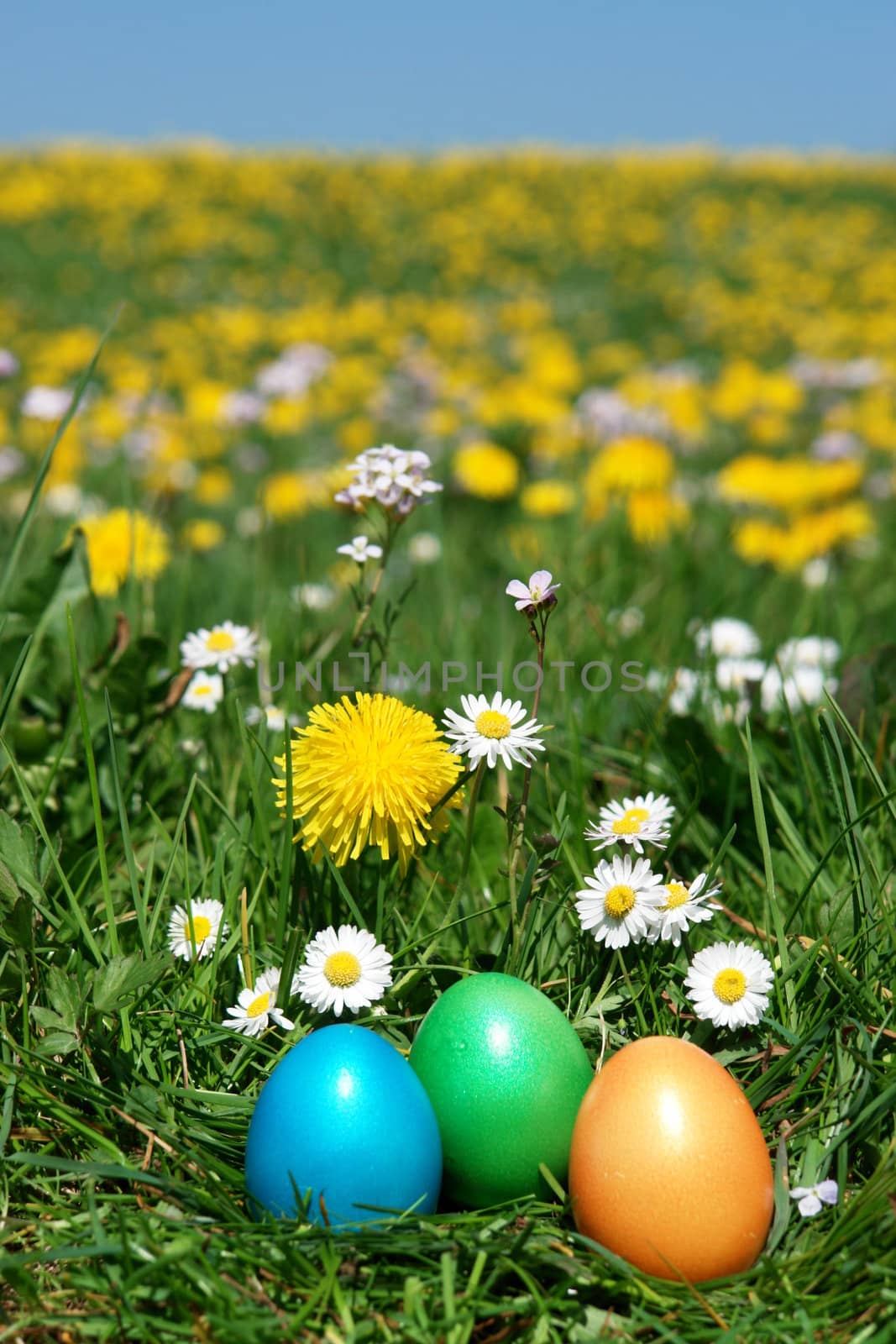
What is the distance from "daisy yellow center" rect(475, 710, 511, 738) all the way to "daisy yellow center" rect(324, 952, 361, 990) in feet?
1.05

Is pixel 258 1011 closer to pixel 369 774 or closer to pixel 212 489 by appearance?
pixel 369 774

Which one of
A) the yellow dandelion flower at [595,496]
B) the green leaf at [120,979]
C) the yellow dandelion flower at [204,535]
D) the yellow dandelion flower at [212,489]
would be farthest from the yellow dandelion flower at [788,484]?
the green leaf at [120,979]

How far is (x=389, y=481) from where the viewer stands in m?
1.57

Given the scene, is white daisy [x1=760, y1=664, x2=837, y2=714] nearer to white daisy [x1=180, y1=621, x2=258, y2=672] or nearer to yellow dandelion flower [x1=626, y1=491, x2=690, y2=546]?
white daisy [x1=180, y1=621, x2=258, y2=672]

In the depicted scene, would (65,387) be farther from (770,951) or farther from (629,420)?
(770,951)

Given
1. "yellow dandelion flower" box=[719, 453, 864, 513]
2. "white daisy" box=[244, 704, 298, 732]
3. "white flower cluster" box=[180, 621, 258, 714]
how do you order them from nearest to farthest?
"white flower cluster" box=[180, 621, 258, 714]
"white daisy" box=[244, 704, 298, 732]
"yellow dandelion flower" box=[719, 453, 864, 513]

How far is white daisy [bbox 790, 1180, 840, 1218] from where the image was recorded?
1151 millimetres

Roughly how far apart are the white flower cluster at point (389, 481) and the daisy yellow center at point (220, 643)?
30cm

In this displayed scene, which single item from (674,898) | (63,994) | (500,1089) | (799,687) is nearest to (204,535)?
(799,687)

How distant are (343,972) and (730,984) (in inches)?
17.9

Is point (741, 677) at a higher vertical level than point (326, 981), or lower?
higher

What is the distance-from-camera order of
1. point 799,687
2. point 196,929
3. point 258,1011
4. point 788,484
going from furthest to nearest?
point 788,484 → point 799,687 → point 196,929 → point 258,1011

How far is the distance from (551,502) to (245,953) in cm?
266

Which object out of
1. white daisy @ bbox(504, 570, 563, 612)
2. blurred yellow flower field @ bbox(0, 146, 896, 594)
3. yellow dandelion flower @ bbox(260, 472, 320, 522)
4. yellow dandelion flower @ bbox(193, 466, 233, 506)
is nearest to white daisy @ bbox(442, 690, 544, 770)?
white daisy @ bbox(504, 570, 563, 612)
